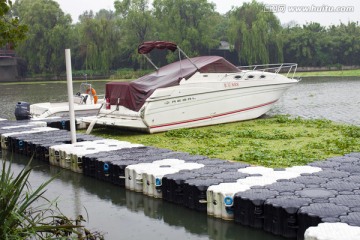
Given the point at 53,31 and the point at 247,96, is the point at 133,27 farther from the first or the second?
the point at 247,96

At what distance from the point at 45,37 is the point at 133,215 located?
45.9 meters

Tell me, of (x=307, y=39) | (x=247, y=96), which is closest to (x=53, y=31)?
(x=307, y=39)

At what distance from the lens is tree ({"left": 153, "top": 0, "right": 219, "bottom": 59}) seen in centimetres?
5309

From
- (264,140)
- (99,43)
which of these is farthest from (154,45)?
(99,43)

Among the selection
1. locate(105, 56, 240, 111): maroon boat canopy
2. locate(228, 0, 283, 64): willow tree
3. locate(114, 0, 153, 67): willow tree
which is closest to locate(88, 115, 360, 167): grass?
locate(105, 56, 240, 111): maroon boat canopy

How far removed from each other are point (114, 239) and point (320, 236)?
2808 millimetres

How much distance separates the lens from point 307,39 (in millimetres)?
53688

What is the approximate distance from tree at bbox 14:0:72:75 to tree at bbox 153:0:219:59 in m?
9.73

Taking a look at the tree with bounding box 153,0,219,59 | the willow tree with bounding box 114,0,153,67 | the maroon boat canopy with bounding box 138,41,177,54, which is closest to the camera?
the maroon boat canopy with bounding box 138,41,177,54

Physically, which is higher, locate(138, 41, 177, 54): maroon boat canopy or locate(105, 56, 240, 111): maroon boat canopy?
locate(138, 41, 177, 54): maroon boat canopy

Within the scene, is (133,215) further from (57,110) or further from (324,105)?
(324,105)

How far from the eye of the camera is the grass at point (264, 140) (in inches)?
444

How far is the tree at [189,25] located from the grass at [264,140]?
3556 cm

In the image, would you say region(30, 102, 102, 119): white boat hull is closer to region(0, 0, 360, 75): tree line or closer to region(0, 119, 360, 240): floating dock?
region(0, 119, 360, 240): floating dock
